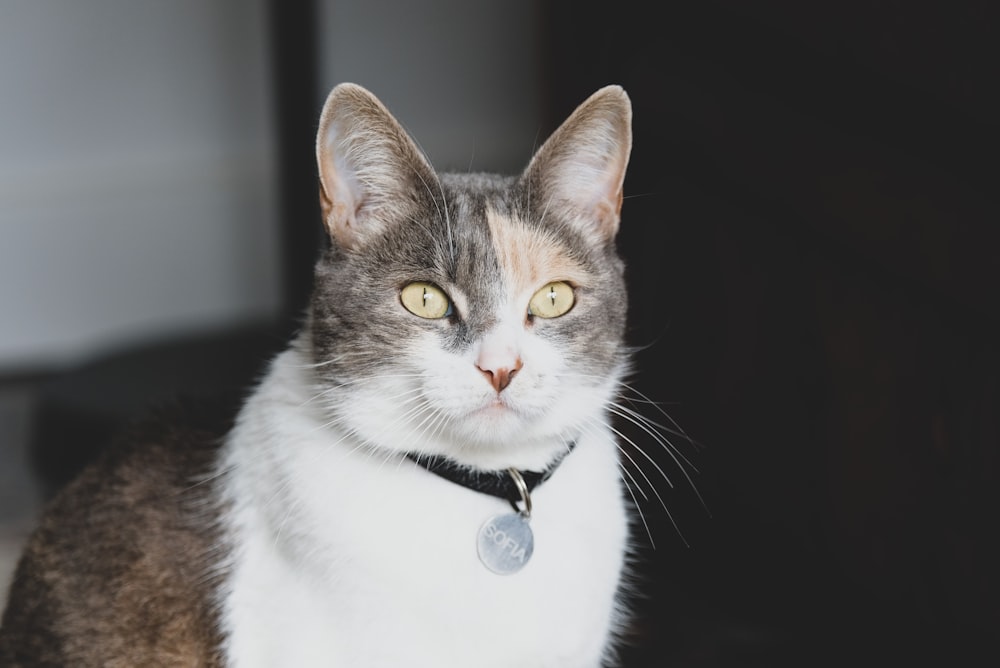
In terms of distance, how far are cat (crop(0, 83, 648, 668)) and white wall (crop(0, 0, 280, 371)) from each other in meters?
1.63

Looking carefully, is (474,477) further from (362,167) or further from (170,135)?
(170,135)

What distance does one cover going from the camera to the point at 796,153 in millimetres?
1953

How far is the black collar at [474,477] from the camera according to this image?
1192mm

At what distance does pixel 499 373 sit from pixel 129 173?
2.20 metres

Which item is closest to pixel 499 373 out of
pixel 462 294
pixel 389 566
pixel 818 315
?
pixel 462 294

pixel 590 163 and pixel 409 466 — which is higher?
→ pixel 590 163

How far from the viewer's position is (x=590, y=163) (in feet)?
4.04

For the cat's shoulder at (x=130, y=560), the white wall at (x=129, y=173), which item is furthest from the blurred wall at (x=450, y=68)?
the cat's shoulder at (x=130, y=560)

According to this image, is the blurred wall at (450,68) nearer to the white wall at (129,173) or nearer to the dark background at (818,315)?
the white wall at (129,173)

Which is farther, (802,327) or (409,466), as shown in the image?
(802,327)

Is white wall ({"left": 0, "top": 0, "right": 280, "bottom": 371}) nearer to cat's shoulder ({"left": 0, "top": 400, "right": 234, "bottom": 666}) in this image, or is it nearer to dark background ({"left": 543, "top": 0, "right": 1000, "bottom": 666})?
dark background ({"left": 543, "top": 0, "right": 1000, "bottom": 666})

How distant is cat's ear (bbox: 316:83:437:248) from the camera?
1.13 metres

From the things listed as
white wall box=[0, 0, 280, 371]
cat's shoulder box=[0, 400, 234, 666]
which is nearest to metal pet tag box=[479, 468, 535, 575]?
cat's shoulder box=[0, 400, 234, 666]

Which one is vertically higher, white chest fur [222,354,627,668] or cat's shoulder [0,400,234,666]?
white chest fur [222,354,627,668]
